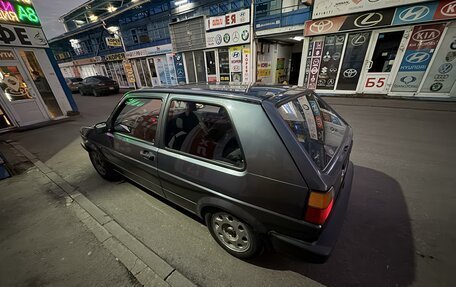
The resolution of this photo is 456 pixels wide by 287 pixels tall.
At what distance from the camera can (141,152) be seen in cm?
215

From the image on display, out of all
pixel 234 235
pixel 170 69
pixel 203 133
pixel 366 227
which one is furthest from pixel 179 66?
pixel 366 227

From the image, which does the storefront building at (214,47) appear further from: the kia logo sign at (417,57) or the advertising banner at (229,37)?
the kia logo sign at (417,57)

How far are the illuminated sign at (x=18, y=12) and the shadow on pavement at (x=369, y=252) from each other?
10.7 m

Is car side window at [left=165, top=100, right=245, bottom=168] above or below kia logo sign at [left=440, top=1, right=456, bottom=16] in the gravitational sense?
below

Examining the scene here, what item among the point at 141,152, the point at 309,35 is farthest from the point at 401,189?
the point at 309,35

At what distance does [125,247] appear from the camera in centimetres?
200

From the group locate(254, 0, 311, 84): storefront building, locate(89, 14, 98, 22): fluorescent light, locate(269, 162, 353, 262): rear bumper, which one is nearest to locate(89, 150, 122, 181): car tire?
locate(269, 162, 353, 262): rear bumper

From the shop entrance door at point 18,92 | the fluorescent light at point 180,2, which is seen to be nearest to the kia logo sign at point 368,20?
the fluorescent light at point 180,2

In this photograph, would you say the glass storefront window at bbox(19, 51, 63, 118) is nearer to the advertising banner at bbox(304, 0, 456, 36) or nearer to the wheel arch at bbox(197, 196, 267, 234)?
the wheel arch at bbox(197, 196, 267, 234)

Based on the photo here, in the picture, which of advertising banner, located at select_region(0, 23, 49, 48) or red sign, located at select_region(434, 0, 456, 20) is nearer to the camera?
red sign, located at select_region(434, 0, 456, 20)

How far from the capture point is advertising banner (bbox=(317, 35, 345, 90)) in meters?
8.25

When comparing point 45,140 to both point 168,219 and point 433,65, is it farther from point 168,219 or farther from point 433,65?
point 433,65

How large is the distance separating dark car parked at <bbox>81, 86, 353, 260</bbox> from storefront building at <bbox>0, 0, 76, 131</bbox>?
8210 millimetres

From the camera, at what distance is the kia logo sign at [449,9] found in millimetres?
5977
